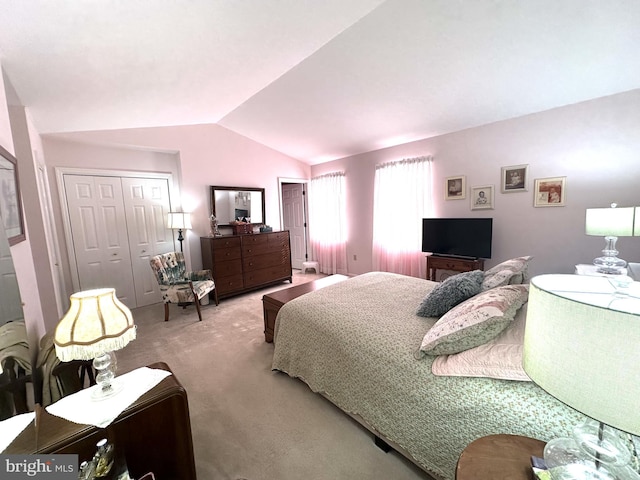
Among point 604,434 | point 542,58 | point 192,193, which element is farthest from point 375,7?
point 192,193

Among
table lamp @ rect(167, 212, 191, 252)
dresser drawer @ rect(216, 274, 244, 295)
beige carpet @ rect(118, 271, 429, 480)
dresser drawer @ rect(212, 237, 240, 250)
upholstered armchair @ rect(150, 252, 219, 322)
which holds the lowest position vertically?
beige carpet @ rect(118, 271, 429, 480)

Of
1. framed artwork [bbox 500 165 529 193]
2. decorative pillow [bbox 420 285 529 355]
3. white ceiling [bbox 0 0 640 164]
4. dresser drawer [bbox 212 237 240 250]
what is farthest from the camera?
dresser drawer [bbox 212 237 240 250]

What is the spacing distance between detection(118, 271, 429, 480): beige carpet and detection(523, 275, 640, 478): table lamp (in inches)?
48.2

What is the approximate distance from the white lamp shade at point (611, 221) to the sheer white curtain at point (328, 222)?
11.5ft

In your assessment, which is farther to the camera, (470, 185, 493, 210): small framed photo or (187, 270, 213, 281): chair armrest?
(187, 270, 213, 281): chair armrest

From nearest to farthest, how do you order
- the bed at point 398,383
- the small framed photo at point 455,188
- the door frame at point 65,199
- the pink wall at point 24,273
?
the bed at point 398,383 → the pink wall at point 24,273 → the door frame at point 65,199 → the small framed photo at point 455,188

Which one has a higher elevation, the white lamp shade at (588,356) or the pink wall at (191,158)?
the pink wall at (191,158)

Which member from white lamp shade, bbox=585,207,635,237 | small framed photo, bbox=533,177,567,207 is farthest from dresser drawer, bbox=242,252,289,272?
white lamp shade, bbox=585,207,635,237

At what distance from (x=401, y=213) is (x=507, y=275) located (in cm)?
268

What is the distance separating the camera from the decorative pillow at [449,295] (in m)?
1.80

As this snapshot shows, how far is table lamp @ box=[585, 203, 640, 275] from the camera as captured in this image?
2.28 m

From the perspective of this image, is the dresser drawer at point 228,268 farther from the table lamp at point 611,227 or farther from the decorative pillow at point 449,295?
the table lamp at point 611,227

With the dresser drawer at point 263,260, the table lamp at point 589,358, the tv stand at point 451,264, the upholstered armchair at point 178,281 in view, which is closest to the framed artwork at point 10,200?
the upholstered armchair at point 178,281

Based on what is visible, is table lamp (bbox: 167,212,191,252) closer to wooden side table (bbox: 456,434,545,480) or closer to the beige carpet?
the beige carpet
